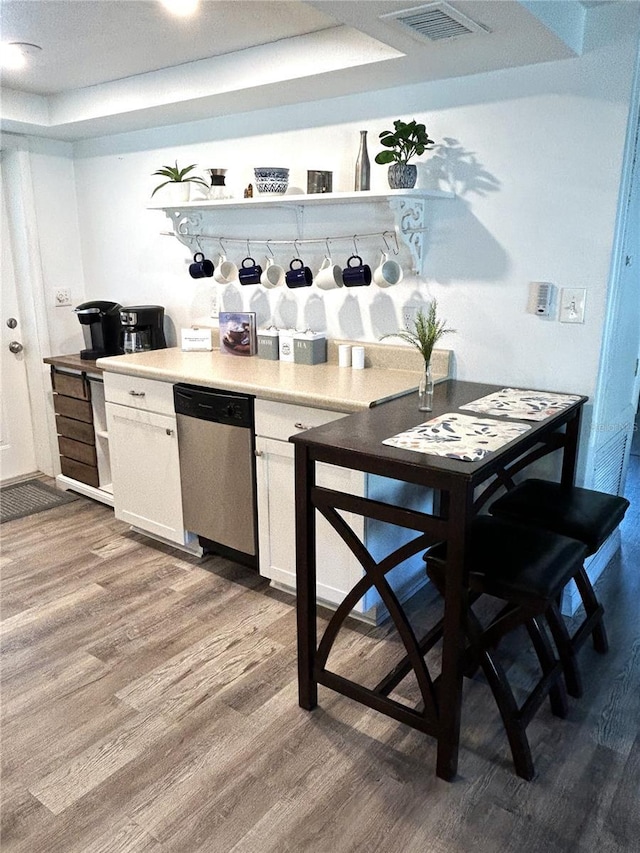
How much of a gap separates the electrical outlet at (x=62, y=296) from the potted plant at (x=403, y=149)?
2.41 metres

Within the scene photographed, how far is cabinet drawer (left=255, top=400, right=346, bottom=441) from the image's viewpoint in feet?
7.70

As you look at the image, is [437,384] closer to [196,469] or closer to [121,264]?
[196,469]

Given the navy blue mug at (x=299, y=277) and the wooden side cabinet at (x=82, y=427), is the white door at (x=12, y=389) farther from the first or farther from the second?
the navy blue mug at (x=299, y=277)

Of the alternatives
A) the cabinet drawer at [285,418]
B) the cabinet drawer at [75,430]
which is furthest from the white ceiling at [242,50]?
the cabinet drawer at [75,430]

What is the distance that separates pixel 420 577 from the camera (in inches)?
108

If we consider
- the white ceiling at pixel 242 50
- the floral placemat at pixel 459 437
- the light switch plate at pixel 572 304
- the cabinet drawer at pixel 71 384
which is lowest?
the cabinet drawer at pixel 71 384

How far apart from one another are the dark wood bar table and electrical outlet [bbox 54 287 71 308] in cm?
266

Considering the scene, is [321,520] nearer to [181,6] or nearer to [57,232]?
[181,6]

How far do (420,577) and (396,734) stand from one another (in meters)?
0.87

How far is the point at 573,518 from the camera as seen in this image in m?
2.06

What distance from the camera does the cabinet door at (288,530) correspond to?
238 cm

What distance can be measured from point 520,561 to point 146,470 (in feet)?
6.32

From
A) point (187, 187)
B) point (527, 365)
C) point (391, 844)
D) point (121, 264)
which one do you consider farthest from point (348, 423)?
point (121, 264)

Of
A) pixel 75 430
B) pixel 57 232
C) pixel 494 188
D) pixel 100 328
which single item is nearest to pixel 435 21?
pixel 494 188
